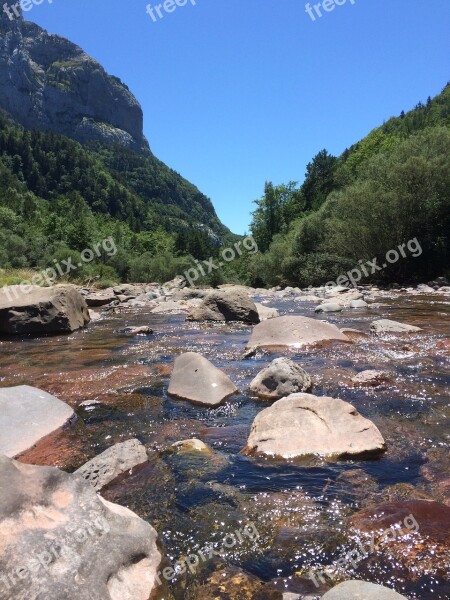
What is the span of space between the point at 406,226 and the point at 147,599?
3138cm

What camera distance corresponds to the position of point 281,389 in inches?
223

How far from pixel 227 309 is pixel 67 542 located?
37.0ft

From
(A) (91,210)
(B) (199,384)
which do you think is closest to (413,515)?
(B) (199,384)

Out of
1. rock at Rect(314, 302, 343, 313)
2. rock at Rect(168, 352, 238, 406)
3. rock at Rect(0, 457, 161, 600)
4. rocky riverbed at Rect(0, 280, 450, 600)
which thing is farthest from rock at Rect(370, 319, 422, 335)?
rock at Rect(0, 457, 161, 600)

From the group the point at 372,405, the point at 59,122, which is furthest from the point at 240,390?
the point at 59,122

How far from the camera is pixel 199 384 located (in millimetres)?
5832

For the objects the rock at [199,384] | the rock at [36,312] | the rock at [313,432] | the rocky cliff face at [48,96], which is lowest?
the rock at [313,432]

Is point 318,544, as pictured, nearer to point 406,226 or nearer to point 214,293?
point 214,293

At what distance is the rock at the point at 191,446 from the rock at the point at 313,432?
40 cm
